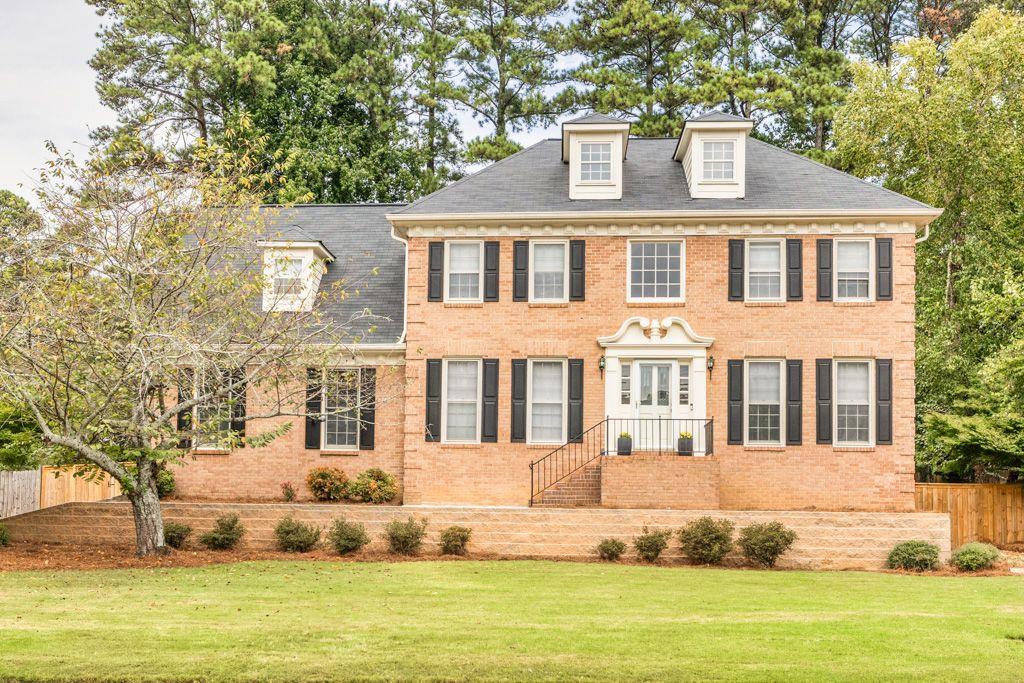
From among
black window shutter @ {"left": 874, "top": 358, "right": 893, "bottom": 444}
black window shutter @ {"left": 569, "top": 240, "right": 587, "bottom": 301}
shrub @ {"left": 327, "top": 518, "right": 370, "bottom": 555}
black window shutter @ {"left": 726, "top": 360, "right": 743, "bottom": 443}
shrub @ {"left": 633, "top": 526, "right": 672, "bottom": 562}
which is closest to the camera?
shrub @ {"left": 633, "top": 526, "right": 672, "bottom": 562}

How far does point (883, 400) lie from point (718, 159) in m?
6.26

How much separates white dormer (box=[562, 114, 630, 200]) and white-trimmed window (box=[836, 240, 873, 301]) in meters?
4.89

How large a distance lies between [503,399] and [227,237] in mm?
7097

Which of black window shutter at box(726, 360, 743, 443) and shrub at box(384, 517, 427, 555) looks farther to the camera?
black window shutter at box(726, 360, 743, 443)

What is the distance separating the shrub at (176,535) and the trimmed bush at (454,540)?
4896 millimetres

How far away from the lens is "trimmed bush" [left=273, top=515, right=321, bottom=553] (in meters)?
19.2

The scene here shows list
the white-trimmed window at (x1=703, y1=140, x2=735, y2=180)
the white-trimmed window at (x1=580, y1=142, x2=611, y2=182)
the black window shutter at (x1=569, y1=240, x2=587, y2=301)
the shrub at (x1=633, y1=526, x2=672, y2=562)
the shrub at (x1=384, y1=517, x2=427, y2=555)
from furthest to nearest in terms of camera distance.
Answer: the white-trimmed window at (x1=580, y1=142, x2=611, y2=182) → the white-trimmed window at (x1=703, y1=140, x2=735, y2=180) → the black window shutter at (x1=569, y1=240, x2=587, y2=301) → the shrub at (x1=384, y1=517, x2=427, y2=555) → the shrub at (x1=633, y1=526, x2=672, y2=562)

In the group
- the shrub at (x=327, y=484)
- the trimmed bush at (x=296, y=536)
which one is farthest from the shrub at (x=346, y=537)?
the shrub at (x=327, y=484)

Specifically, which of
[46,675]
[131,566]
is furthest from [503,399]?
[46,675]

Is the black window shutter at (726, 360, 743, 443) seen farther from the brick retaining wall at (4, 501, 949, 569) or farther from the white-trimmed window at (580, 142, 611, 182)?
the white-trimmed window at (580, 142, 611, 182)

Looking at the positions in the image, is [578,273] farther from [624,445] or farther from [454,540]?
[454,540]

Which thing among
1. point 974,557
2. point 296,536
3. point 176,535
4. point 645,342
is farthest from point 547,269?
point 974,557

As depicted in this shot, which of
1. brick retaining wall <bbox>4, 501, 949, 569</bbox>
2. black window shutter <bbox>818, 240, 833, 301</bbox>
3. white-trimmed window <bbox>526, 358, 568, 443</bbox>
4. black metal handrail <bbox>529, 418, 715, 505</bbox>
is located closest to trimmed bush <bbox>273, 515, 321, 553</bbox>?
brick retaining wall <bbox>4, 501, 949, 569</bbox>

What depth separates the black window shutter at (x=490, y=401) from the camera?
71.6 ft
